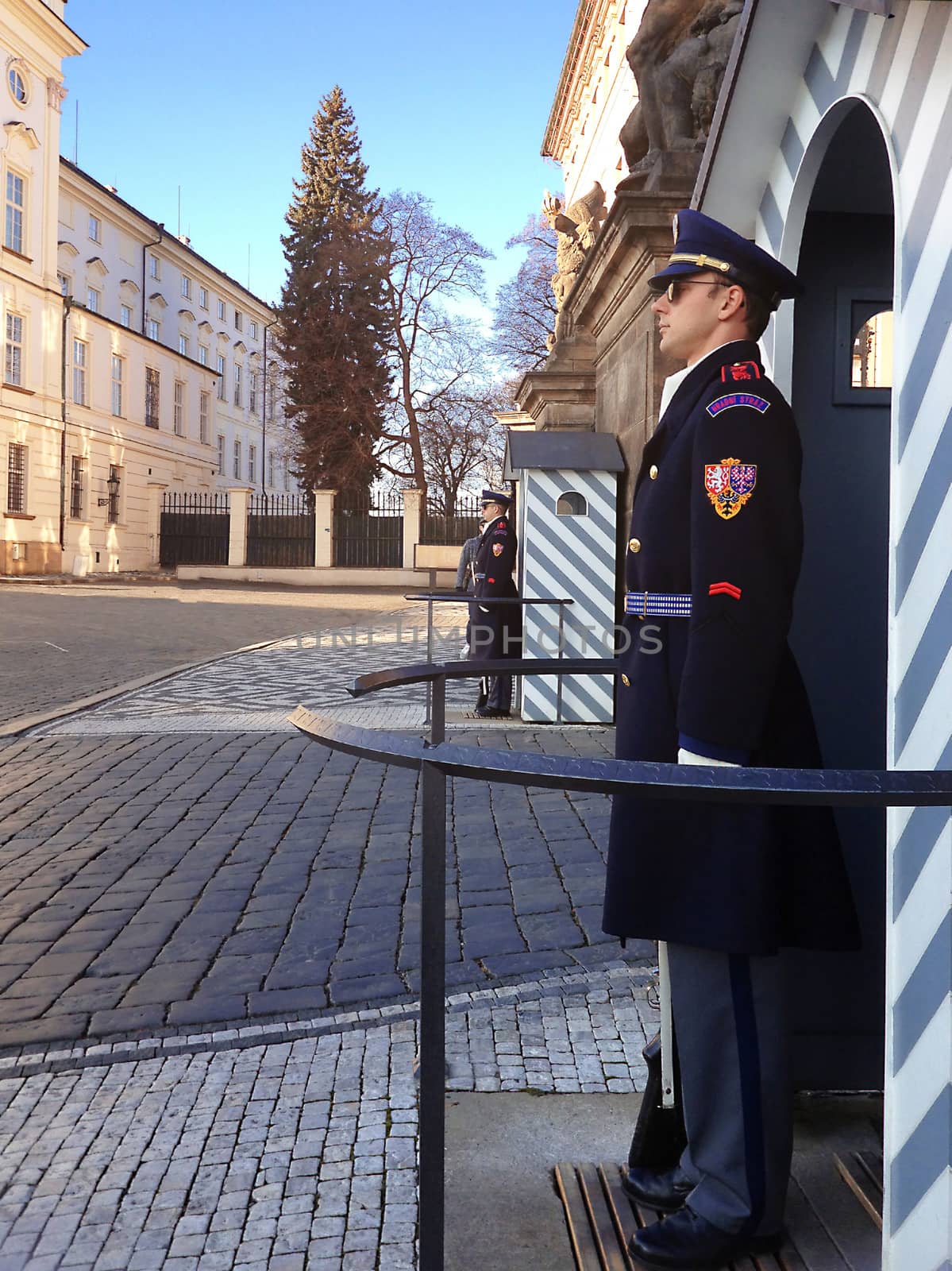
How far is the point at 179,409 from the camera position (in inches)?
2096

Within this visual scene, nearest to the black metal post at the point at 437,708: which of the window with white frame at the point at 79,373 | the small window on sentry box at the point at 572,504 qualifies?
the small window on sentry box at the point at 572,504

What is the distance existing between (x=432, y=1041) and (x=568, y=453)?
799 centimetres

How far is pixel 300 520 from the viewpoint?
1585 inches

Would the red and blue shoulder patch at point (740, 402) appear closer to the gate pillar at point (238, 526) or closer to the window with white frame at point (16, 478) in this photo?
the window with white frame at point (16, 478)

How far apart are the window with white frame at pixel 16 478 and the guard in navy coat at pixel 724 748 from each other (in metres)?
38.1

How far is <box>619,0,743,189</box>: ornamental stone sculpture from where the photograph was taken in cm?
879

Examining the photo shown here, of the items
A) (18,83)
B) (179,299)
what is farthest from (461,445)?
(179,299)

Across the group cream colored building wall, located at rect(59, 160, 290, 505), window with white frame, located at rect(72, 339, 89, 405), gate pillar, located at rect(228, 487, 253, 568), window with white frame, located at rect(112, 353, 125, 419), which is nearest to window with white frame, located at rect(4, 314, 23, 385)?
window with white frame, located at rect(72, 339, 89, 405)

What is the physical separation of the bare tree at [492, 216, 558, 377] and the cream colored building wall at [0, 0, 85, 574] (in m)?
14.9

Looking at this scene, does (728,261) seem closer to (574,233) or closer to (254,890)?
(254,890)

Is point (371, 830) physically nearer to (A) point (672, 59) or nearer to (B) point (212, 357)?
(A) point (672, 59)

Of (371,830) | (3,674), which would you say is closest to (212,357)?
(3,674)

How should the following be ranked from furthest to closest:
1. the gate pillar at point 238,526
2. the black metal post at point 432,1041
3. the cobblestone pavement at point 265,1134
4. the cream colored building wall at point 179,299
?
the cream colored building wall at point 179,299 < the gate pillar at point 238,526 < the cobblestone pavement at point 265,1134 < the black metal post at point 432,1041

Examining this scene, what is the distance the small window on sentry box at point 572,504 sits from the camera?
955cm
